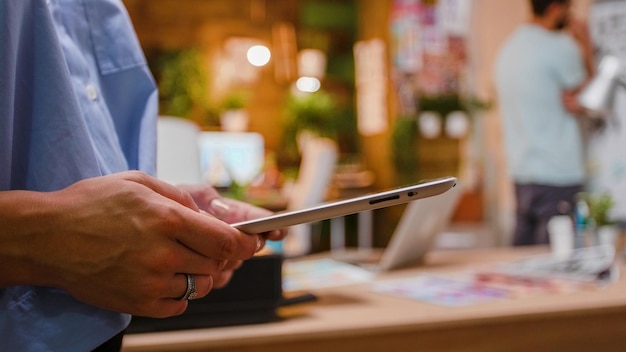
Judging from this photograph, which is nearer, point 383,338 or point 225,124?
point 383,338

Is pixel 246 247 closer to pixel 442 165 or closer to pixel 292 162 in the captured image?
pixel 442 165

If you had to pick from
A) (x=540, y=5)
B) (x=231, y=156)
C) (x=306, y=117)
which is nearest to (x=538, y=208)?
(x=540, y=5)

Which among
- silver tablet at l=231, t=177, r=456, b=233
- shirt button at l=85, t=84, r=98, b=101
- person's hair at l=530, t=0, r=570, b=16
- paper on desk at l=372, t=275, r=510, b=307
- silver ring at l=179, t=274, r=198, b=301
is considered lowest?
paper on desk at l=372, t=275, r=510, b=307

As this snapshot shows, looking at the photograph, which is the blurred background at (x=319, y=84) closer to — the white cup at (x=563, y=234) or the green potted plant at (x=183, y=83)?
the green potted plant at (x=183, y=83)

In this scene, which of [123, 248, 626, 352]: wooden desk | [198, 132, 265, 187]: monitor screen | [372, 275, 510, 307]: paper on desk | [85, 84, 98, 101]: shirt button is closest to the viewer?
[85, 84, 98, 101]: shirt button

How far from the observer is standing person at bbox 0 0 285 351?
0.55 m

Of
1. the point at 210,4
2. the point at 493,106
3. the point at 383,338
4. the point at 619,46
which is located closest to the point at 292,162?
the point at 210,4

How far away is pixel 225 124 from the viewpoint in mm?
7543

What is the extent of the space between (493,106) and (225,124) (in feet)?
14.9

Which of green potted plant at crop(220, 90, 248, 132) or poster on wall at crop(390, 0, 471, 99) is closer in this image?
poster on wall at crop(390, 0, 471, 99)

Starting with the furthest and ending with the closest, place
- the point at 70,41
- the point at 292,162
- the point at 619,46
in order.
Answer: the point at 292,162, the point at 619,46, the point at 70,41

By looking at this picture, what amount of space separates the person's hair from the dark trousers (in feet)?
2.48

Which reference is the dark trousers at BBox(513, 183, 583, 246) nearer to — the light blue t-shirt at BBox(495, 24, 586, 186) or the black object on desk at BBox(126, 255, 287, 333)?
the light blue t-shirt at BBox(495, 24, 586, 186)

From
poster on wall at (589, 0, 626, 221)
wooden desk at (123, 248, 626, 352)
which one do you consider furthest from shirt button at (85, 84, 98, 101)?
poster on wall at (589, 0, 626, 221)
